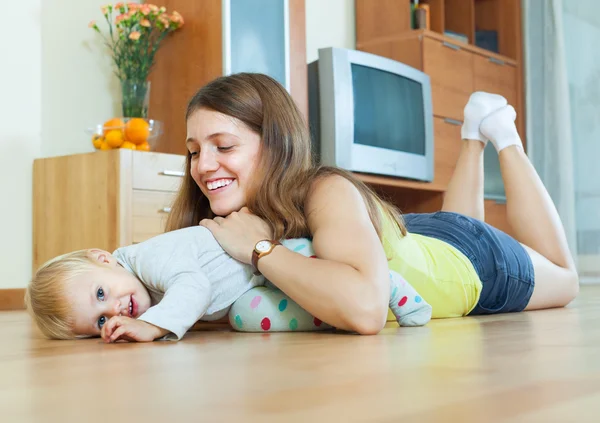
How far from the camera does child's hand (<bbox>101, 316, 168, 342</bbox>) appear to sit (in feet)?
4.29

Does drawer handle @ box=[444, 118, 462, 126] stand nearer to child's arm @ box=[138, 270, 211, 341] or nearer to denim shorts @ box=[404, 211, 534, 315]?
denim shorts @ box=[404, 211, 534, 315]

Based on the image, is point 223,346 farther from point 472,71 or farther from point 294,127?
point 472,71

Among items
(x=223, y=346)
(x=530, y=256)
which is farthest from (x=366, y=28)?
(x=223, y=346)

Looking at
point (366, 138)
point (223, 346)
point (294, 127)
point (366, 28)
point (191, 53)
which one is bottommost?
point (223, 346)

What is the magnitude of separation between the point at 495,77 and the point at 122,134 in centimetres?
270

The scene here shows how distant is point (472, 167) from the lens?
248cm

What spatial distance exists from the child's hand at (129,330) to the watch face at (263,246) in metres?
0.22

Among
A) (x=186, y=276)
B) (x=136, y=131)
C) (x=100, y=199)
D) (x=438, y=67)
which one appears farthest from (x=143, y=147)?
(x=438, y=67)

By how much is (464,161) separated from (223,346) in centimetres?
143

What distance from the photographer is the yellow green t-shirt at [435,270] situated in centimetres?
172

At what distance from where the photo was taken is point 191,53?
3352 mm

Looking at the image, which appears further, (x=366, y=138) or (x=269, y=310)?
(x=366, y=138)

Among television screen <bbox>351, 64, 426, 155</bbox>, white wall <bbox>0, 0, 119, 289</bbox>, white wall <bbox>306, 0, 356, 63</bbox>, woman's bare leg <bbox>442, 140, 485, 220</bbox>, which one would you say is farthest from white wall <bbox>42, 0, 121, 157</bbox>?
woman's bare leg <bbox>442, 140, 485, 220</bbox>

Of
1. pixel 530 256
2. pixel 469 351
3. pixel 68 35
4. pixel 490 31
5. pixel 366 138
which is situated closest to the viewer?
pixel 469 351
